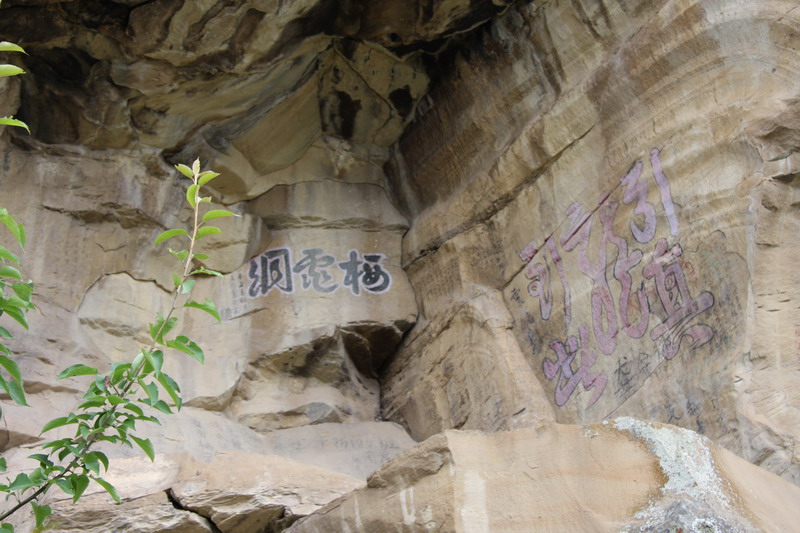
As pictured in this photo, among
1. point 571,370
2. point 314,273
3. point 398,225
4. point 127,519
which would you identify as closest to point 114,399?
point 127,519

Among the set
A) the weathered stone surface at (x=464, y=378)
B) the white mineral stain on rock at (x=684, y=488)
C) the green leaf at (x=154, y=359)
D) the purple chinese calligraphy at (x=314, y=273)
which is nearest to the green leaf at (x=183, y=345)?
the green leaf at (x=154, y=359)

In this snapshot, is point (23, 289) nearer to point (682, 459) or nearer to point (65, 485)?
point (65, 485)

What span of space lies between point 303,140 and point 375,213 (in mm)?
828

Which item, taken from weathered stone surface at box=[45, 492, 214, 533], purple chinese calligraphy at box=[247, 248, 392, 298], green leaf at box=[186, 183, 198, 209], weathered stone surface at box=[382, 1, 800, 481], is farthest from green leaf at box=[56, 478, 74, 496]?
purple chinese calligraphy at box=[247, 248, 392, 298]

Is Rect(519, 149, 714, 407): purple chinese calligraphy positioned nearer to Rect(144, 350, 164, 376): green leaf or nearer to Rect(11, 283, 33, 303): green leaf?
Rect(144, 350, 164, 376): green leaf

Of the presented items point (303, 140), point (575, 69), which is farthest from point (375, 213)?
point (575, 69)

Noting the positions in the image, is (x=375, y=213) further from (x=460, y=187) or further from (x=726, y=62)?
(x=726, y=62)

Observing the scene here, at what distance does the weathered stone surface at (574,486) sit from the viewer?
387cm

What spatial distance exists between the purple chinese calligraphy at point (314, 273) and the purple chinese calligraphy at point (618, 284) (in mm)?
1526

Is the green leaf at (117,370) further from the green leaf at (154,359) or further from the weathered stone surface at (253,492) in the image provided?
the weathered stone surface at (253,492)

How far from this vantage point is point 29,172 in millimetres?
7578

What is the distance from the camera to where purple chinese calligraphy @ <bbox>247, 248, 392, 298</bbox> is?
8.05 m

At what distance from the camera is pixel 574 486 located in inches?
163

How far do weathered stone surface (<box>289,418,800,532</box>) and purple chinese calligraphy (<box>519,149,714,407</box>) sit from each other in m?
1.67
